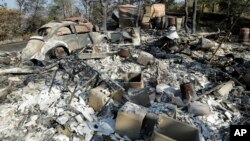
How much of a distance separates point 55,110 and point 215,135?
11.9 ft

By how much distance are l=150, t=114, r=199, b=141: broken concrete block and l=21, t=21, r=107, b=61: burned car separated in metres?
6.09

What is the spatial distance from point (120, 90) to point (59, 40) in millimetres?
4804

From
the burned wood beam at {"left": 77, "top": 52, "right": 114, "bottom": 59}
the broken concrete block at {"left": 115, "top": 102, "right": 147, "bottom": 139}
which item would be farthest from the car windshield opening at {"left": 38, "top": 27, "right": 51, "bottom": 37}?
the broken concrete block at {"left": 115, "top": 102, "right": 147, "bottom": 139}

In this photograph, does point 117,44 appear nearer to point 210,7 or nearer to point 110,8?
point 210,7

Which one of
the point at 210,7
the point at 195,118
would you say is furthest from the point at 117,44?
the point at 210,7

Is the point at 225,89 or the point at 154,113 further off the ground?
the point at 225,89

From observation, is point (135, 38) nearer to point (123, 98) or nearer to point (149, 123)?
point (123, 98)

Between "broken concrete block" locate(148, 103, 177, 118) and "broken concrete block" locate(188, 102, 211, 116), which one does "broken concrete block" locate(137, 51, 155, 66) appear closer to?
"broken concrete block" locate(148, 103, 177, 118)

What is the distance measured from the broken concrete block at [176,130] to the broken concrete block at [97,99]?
1.80 m

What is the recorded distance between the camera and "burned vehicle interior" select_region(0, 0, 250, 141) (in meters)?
6.95

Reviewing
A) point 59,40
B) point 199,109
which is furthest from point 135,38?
point 199,109

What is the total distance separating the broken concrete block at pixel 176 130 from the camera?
636cm

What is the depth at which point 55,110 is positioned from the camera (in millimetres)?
7613

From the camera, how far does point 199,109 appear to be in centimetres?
774
